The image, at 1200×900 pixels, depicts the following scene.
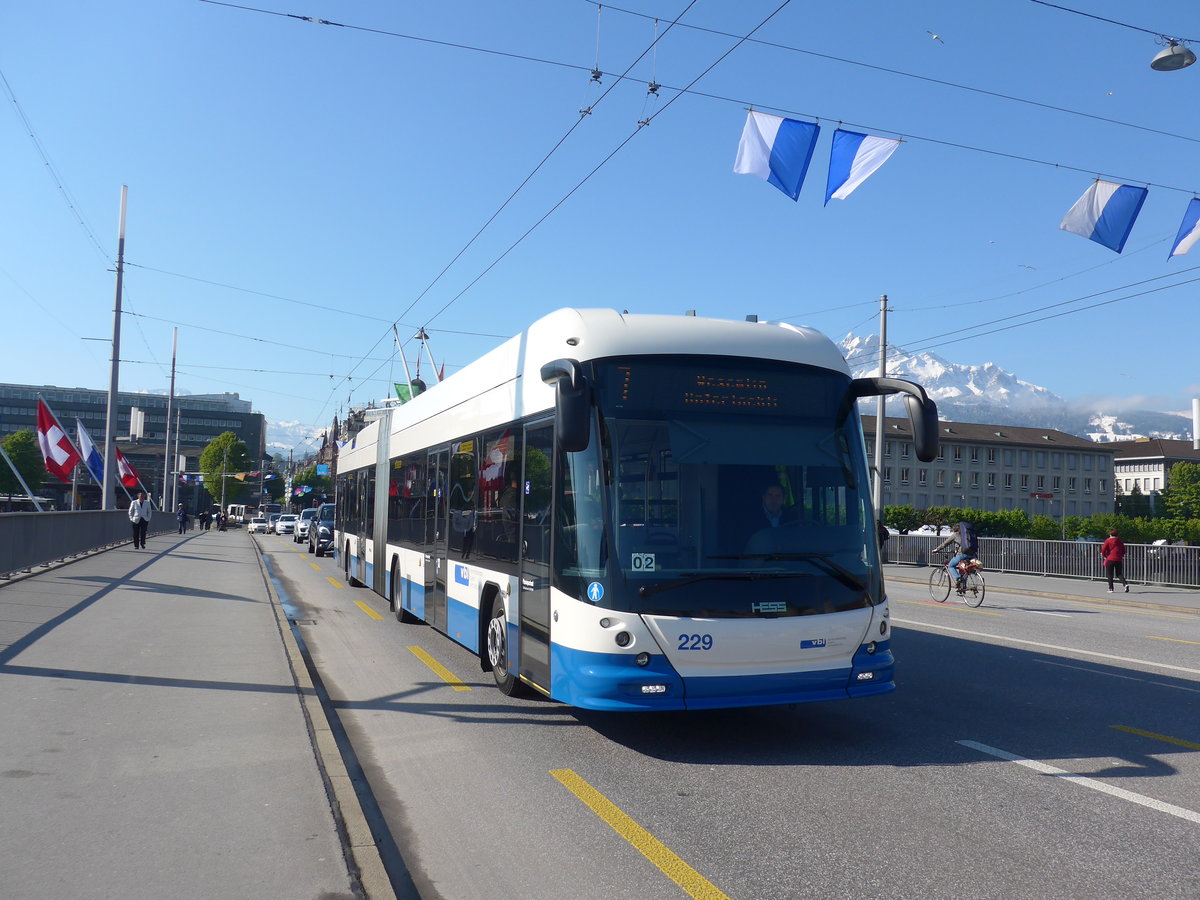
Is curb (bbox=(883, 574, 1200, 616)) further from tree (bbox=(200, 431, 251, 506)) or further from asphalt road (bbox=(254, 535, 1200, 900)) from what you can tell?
tree (bbox=(200, 431, 251, 506))

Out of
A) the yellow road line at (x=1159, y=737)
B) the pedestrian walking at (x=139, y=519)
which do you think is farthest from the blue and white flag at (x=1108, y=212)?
the pedestrian walking at (x=139, y=519)

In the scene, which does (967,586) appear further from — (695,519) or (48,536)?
(48,536)

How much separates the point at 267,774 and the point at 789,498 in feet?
12.4

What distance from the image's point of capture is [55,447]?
26.8m

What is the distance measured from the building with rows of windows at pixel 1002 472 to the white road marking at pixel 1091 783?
382 ft

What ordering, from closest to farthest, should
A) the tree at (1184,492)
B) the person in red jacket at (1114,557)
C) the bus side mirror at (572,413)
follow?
the bus side mirror at (572,413)
the person in red jacket at (1114,557)
the tree at (1184,492)

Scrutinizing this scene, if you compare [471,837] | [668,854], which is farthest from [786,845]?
[471,837]

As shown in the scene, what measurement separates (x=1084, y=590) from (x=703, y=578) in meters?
22.5

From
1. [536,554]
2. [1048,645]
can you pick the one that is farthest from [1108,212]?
[536,554]

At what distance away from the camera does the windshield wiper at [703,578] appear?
663 centimetres

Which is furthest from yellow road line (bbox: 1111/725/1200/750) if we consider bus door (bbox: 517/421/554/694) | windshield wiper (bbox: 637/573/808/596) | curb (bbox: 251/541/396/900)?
curb (bbox: 251/541/396/900)

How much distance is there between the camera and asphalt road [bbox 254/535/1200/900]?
4574mm

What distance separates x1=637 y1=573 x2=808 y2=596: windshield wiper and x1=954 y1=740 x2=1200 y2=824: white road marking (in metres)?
1.83

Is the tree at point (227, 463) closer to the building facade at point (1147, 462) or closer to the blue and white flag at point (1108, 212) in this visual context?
the blue and white flag at point (1108, 212)
